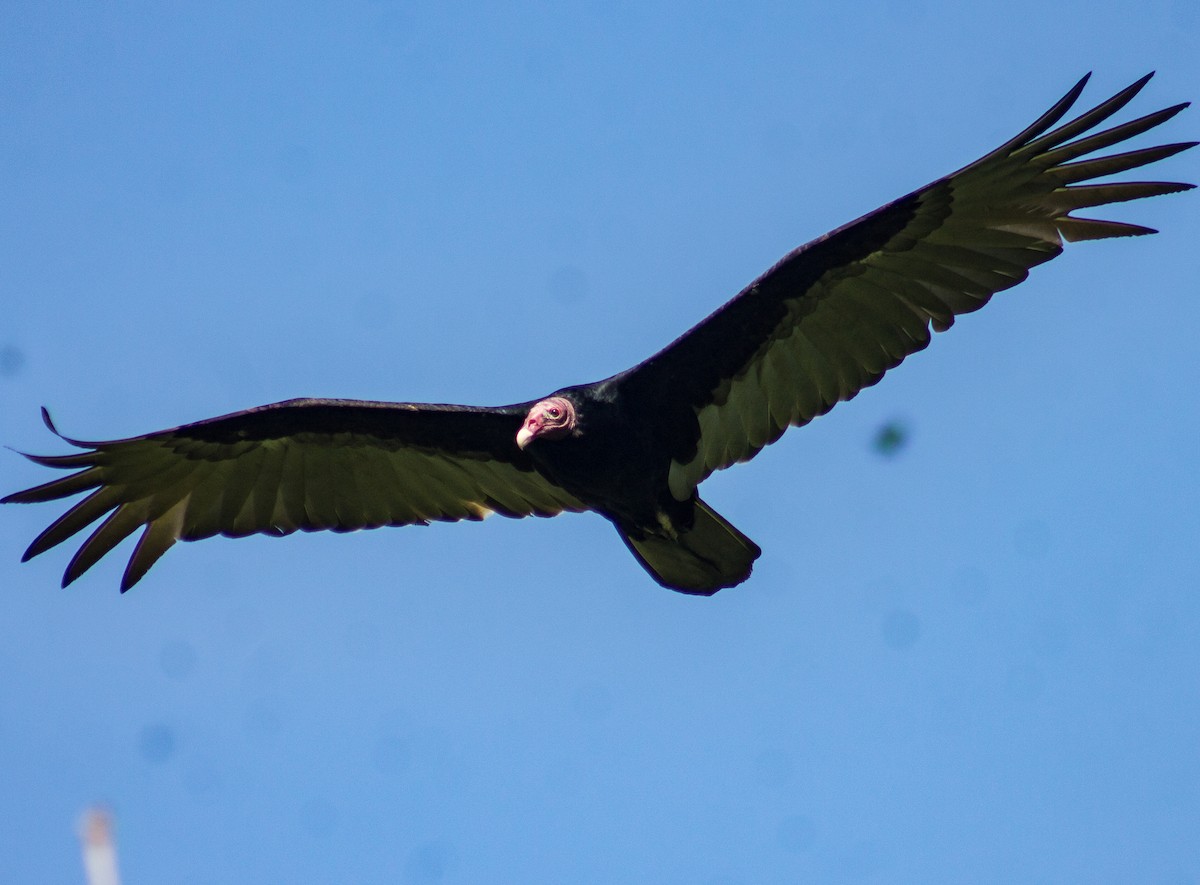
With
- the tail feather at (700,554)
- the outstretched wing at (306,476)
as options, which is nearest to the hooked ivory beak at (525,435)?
the outstretched wing at (306,476)

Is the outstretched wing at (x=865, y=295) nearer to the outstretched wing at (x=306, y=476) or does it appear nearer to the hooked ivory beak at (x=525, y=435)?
the hooked ivory beak at (x=525, y=435)

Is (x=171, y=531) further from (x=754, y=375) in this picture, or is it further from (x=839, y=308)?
(x=839, y=308)

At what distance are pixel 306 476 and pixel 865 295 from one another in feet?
10.9

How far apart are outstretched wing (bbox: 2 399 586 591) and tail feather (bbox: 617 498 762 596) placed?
602 millimetres

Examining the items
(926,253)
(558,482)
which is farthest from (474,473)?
(926,253)

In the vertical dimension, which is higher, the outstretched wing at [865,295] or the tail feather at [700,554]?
the outstretched wing at [865,295]

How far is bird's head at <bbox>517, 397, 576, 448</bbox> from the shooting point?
6727 millimetres

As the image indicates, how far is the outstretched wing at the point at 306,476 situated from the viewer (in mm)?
7422

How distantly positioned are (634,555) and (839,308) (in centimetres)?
173

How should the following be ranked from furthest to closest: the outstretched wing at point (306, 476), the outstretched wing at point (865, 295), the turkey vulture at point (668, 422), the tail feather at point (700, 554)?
the outstretched wing at point (306, 476), the tail feather at point (700, 554), the turkey vulture at point (668, 422), the outstretched wing at point (865, 295)

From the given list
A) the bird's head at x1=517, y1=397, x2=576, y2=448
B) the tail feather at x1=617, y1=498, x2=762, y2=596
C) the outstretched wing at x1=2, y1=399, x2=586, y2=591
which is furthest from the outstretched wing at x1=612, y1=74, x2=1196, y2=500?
the outstretched wing at x1=2, y1=399, x2=586, y2=591

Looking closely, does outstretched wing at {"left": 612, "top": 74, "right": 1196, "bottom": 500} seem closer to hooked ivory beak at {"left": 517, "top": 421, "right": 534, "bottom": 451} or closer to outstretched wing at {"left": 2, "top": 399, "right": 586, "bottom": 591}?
hooked ivory beak at {"left": 517, "top": 421, "right": 534, "bottom": 451}

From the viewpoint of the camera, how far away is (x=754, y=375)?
7.16 metres

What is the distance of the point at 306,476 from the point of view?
7.79 metres
